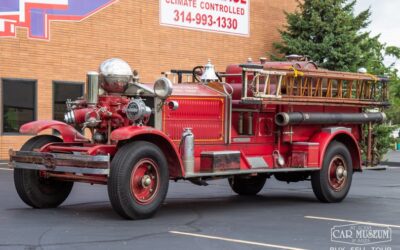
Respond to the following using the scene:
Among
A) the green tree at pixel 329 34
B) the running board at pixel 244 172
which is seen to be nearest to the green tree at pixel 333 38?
the green tree at pixel 329 34

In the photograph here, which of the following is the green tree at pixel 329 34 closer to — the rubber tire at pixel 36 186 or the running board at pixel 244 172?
the running board at pixel 244 172

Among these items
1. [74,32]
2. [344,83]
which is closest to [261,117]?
[344,83]

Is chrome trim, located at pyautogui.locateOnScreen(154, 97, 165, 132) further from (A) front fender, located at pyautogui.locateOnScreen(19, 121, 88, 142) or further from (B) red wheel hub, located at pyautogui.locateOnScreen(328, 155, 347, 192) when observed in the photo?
(B) red wheel hub, located at pyautogui.locateOnScreen(328, 155, 347, 192)

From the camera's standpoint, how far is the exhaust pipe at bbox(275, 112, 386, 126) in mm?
10258

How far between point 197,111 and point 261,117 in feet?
4.48

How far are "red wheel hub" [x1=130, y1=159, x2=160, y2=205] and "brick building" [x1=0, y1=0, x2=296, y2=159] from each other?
12436 millimetres

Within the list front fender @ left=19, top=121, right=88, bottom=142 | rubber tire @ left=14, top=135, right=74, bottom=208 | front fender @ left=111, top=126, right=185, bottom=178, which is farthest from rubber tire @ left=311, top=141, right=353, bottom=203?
rubber tire @ left=14, top=135, right=74, bottom=208

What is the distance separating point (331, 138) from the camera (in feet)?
35.7

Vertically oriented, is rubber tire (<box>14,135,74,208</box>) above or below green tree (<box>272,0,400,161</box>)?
below

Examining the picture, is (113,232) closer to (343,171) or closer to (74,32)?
(343,171)

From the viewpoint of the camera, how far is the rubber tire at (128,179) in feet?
26.1

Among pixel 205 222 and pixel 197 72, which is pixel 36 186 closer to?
pixel 205 222

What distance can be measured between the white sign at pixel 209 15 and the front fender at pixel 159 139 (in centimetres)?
1508

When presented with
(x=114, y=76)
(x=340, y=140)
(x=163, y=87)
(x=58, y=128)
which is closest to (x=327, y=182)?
(x=340, y=140)
